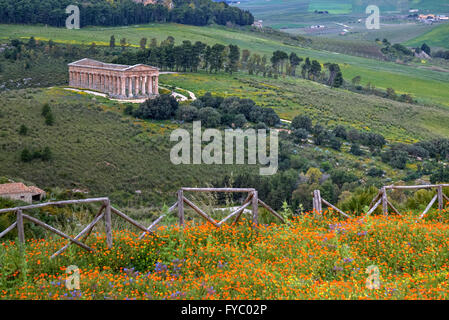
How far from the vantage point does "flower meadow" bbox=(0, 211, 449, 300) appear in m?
7.04

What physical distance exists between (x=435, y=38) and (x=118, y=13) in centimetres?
11006

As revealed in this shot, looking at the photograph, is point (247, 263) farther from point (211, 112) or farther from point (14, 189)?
point (211, 112)

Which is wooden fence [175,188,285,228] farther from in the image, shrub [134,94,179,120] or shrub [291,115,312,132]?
shrub [291,115,312,132]

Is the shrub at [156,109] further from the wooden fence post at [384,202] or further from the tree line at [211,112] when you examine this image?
the wooden fence post at [384,202]

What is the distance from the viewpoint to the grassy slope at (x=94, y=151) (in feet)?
120

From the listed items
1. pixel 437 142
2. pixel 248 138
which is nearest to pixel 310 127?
pixel 248 138

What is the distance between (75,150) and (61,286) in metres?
36.6

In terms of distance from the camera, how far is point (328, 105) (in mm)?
76250

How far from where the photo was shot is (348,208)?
13031 millimetres

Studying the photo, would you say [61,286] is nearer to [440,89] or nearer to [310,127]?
[310,127]

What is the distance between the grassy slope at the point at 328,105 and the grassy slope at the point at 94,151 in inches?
800

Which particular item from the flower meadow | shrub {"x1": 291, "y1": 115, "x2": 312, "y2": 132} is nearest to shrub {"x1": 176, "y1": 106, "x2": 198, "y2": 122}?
shrub {"x1": 291, "y1": 115, "x2": 312, "y2": 132}

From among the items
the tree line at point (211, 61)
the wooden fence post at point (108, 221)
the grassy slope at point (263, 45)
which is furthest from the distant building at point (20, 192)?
the grassy slope at point (263, 45)

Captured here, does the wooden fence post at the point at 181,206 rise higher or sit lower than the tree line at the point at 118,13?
lower
